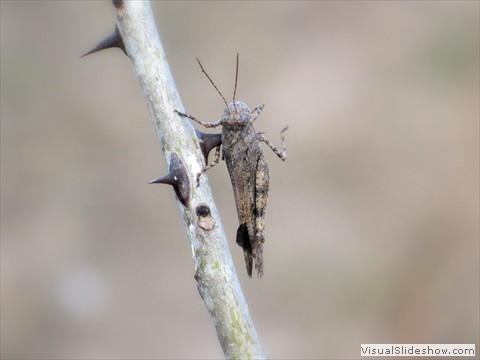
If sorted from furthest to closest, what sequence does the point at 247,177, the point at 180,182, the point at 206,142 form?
the point at 247,177, the point at 206,142, the point at 180,182

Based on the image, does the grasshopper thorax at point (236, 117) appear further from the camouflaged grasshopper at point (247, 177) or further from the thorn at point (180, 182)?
the thorn at point (180, 182)

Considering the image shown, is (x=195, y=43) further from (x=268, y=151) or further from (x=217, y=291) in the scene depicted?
(x=217, y=291)

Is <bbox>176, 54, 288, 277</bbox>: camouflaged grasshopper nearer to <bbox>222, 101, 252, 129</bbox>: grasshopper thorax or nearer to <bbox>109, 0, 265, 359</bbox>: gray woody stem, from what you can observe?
<bbox>222, 101, 252, 129</bbox>: grasshopper thorax

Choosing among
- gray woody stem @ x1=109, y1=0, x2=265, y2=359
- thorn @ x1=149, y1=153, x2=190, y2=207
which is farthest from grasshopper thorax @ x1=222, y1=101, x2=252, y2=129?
thorn @ x1=149, y1=153, x2=190, y2=207

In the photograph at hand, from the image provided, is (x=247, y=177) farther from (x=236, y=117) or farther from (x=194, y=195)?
(x=194, y=195)

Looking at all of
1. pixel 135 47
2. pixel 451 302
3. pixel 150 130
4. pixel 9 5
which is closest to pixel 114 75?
pixel 150 130

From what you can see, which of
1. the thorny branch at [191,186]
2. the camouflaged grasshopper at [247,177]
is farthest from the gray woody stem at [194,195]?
the camouflaged grasshopper at [247,177]

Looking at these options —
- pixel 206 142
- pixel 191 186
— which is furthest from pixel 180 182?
pixel 206 142
